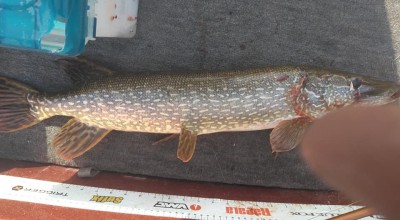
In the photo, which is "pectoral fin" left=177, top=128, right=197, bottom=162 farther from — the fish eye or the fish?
the fish eye

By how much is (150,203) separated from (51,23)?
0.73 meters

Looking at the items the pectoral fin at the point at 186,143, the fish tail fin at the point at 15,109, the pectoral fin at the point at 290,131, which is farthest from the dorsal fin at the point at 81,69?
the pectoral fin at the point at 290,131

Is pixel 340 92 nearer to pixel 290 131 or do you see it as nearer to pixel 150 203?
pixel 290 131

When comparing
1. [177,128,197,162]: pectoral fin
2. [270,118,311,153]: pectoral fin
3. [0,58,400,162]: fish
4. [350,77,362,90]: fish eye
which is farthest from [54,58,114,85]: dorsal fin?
[350,77,362,90]: fish eye

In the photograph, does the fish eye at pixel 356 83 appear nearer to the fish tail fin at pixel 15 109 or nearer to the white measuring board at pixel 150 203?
the white measuring board at pixel 150 203

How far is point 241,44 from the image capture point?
160 cm

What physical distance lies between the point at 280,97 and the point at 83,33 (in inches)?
28.7

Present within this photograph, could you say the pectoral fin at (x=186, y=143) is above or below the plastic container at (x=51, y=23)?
below

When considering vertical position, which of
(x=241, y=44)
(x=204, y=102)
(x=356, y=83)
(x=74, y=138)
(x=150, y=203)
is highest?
(x=241, y=44)

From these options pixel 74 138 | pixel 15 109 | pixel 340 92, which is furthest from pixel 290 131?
pixel 15 109

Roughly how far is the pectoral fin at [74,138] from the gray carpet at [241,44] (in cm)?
17

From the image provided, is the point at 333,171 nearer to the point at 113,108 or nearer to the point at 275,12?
the point at 113,108

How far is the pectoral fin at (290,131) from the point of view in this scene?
1.42 m

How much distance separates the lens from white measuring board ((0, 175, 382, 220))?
1343mm
